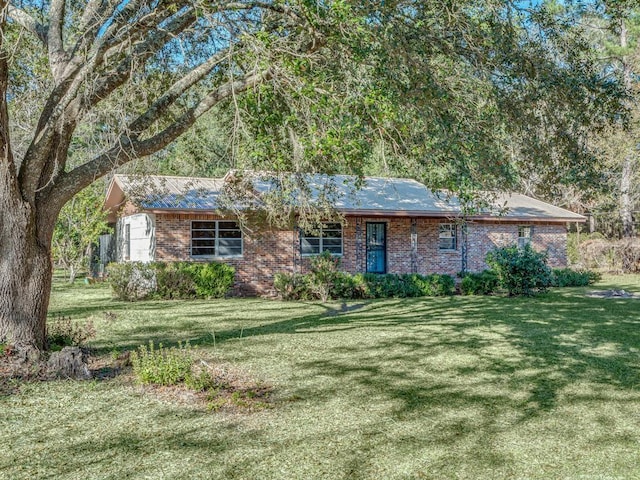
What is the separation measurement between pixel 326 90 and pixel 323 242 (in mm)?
13789

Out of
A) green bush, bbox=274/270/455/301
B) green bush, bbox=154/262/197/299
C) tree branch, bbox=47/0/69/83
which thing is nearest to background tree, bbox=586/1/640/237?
green bush, bbox=274/270/455/301

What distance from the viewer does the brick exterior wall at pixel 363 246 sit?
17.6 meters

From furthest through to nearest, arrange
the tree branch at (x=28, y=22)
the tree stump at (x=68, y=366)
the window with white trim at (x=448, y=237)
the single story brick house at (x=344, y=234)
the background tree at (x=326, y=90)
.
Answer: the window with white trim at (x=448, y=237)
the single story brick house at (x=344, y=234)
the tree branch at (x=28, y=22)
the tree stump at (x=68, y=366)
the background tree at (x=326, y=90)

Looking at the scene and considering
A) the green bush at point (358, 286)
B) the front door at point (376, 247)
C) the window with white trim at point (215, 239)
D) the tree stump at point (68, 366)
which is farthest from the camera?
the front door at point (376, 247)

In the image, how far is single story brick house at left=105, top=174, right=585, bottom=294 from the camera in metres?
17.6

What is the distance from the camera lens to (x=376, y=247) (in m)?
20.5

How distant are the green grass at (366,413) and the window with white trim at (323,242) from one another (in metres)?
8.73

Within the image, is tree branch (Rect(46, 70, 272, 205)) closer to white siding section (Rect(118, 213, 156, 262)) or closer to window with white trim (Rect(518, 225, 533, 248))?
white siding section (Rect(118, 213, 156, 262))

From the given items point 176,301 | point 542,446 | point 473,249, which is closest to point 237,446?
point 542,446

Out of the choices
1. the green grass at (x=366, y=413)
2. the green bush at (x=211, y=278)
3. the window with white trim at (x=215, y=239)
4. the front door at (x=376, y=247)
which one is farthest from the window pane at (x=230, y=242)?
the green grass at (x=366, y=413)

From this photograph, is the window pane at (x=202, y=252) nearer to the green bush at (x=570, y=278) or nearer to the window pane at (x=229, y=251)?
the window pane at (x=229, y=251)

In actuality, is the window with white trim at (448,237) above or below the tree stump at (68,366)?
above

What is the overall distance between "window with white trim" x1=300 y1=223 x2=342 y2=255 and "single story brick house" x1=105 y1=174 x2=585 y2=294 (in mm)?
35

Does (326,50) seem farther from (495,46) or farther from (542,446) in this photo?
(542,446)
